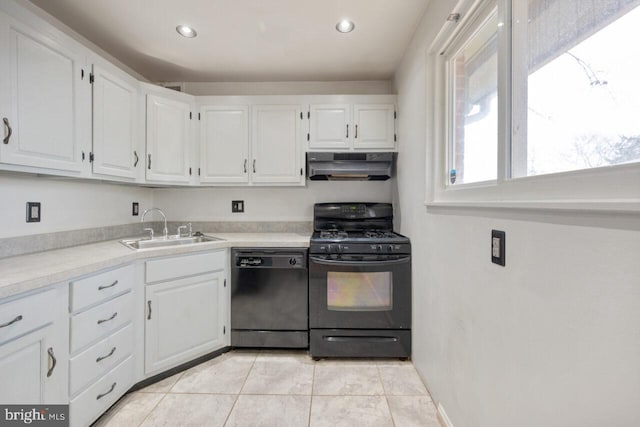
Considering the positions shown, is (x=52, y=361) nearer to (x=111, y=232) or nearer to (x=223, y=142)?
(x=111, y=232)

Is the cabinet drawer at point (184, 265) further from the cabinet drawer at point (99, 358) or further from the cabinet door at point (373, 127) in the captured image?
the cabinet door at point (373, 127)

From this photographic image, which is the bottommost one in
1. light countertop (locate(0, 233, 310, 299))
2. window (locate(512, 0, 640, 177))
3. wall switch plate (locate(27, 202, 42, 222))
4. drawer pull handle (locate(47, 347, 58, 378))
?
drawer pull handle (locate(47, 347, 58, 378))

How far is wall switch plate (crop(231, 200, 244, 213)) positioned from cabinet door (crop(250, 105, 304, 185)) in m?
0.40

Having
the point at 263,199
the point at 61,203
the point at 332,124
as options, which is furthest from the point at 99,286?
the point at 332,124

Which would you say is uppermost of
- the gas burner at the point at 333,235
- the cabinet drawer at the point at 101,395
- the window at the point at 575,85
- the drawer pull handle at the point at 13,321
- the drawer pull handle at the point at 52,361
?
the window at the point at 575,85

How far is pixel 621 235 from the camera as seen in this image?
57 centimetres

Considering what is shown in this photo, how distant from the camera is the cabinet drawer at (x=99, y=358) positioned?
4.21 ft

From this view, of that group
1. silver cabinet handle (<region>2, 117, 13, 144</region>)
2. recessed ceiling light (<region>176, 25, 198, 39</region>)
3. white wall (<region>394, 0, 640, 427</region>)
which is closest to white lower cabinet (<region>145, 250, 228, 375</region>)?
silver cabinet handle (<region>2, 117, 13, 144</region>)

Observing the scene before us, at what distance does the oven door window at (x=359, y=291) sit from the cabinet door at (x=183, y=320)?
876 mm

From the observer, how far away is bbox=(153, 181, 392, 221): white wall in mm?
2736

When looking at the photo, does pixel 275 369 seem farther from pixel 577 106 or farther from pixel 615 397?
pixel 577 106

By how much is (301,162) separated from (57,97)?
1647mm

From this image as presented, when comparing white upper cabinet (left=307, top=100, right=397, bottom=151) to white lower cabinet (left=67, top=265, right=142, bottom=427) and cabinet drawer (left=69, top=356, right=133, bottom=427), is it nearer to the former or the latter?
white lower cabinet (left=67, top=265, right=142, bottom=427)

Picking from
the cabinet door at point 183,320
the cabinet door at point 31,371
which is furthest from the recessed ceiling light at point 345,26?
the cabinet door at point 31,371
